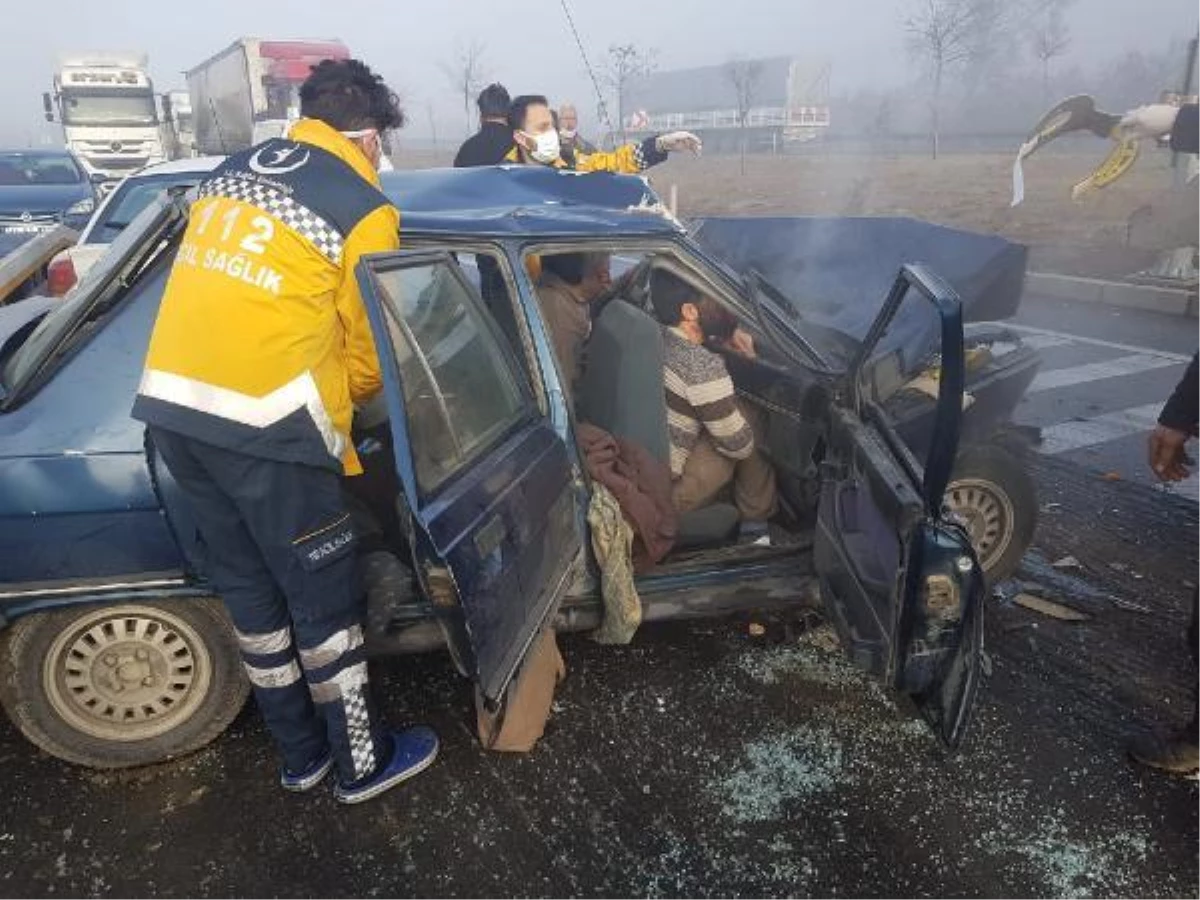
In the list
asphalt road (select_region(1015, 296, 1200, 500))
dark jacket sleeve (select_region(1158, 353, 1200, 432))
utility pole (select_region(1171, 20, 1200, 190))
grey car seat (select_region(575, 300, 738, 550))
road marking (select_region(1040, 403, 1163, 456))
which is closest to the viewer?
dark jacket sleeve (select_region(1158, 353, 1200, 432))

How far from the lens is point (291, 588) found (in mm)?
2352

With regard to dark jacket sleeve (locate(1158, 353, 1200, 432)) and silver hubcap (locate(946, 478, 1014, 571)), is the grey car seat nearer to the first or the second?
silver hubcap (locate(946, 478, 1014, 571))

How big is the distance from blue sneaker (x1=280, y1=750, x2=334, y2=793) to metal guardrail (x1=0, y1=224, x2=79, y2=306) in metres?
3.63

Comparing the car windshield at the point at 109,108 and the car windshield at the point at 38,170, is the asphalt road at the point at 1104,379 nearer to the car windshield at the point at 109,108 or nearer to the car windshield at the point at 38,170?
the car windshield at the point at 38,170

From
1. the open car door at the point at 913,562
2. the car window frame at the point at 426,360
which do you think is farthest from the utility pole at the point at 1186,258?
the car window frame at the point at 426,360

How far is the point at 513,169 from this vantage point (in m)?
3.52

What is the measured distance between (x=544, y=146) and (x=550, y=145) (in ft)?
0.13

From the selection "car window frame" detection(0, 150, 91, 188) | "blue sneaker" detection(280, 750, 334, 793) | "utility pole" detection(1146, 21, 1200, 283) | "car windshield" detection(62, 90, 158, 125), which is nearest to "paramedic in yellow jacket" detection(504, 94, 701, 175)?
"blue sneaker" detection(280, 750, 334, 793)

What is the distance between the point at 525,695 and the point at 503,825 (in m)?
0.42

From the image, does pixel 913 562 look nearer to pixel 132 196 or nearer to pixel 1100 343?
pixel 132 196

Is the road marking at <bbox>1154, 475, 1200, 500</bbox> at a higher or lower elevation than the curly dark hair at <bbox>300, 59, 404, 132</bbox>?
lower

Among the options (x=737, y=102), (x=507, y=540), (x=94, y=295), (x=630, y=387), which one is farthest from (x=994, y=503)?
(x=737, y=102)

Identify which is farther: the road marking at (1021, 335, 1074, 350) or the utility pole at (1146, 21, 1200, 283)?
the utility pole at (1146, 21, 1200, 283)

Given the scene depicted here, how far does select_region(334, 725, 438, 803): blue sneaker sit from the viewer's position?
8.50 ft
